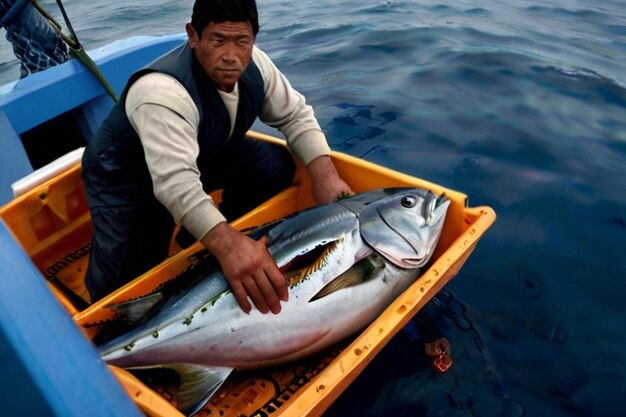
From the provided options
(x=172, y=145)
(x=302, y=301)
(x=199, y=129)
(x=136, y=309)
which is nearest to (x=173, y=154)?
(x=172, y=145)

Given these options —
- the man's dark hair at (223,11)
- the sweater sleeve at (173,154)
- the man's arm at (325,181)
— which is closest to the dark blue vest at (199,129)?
the sweater sleeve at (173,154)

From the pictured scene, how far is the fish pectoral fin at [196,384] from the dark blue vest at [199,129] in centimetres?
103

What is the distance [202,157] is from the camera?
107 inches

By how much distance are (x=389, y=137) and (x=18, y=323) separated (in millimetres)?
3850

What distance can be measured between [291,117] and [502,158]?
2080 mm

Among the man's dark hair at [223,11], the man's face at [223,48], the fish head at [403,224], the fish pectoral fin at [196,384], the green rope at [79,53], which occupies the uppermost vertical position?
the man's dark hair at [223,11]

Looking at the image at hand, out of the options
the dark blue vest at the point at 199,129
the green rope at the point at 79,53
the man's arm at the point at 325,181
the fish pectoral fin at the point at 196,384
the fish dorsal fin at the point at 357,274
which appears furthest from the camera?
the green rope at the point at 79,53

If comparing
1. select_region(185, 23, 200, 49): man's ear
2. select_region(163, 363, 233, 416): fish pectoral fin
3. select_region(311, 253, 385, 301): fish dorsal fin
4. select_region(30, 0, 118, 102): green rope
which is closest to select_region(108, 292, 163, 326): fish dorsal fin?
select_region(163, 363, 233, 416): fish pectoral fin

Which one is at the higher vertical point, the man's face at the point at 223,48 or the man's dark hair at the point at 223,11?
the man's dark hair at the point at 223,11

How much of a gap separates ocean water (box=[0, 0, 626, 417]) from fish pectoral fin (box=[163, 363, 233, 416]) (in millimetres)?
569

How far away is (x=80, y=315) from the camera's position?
2.30 metres

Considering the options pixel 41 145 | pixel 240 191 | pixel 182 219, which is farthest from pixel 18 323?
pixel 41 145

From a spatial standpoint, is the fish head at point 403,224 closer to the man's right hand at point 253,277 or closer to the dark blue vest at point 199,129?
the man's right hand at point 253,277

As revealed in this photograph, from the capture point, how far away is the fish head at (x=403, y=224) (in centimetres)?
230
